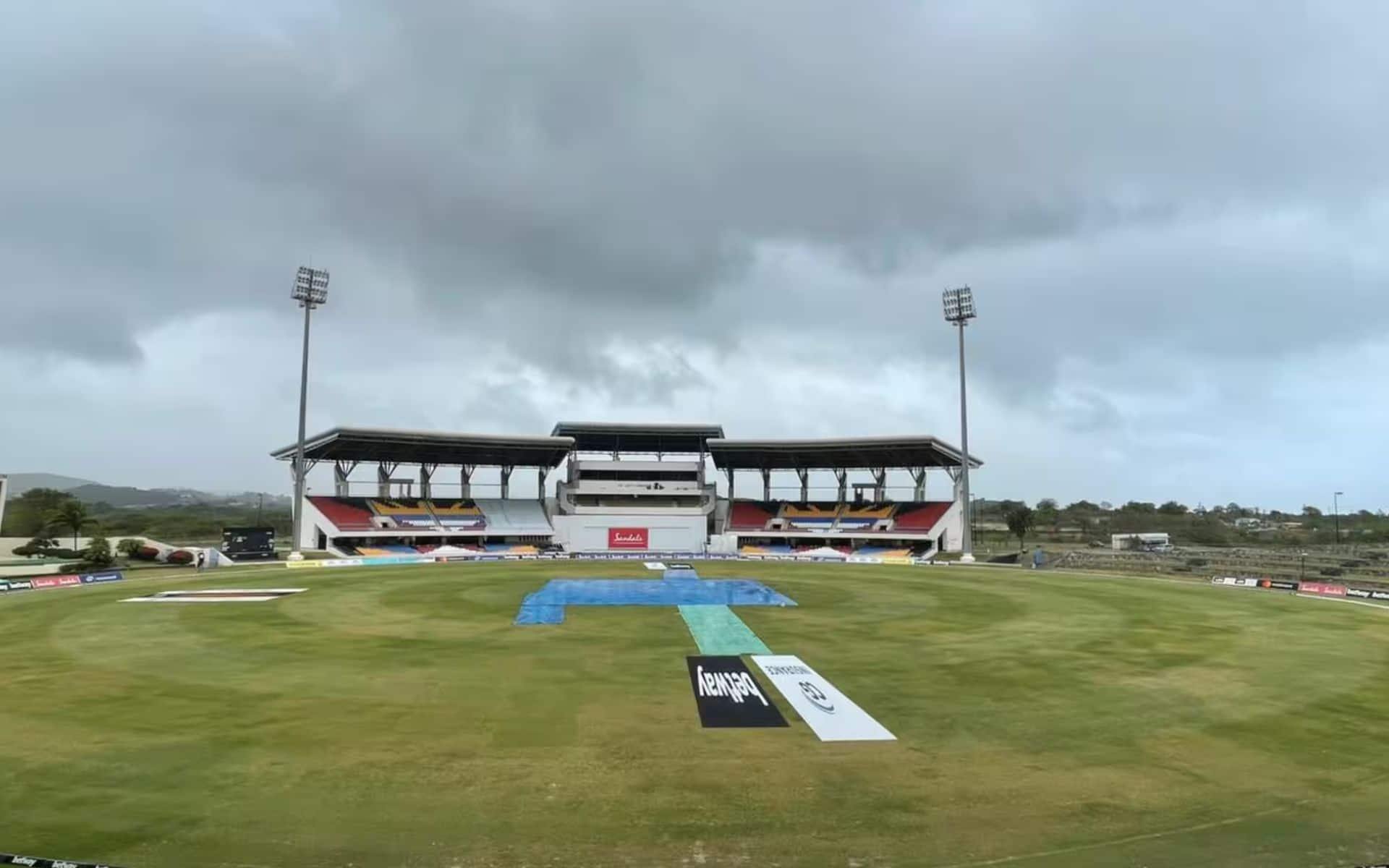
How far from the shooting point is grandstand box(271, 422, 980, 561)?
83375mm

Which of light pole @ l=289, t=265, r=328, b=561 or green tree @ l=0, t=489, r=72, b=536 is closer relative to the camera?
light pole @ l=289, t=265, r=328, b=561

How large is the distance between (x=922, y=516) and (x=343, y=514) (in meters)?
68.9

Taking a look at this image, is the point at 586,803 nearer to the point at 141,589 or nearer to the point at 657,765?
the point at 657,765

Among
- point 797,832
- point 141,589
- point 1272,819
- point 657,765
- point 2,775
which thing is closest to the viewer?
point 797,832

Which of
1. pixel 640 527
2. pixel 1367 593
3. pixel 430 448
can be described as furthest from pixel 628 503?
pixel 1367 593

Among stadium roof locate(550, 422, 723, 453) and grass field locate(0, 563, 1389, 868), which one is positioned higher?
stadium roof locate(550, 422, 723, 453)

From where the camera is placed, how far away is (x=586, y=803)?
11.8 meters

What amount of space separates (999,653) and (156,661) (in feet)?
90.3

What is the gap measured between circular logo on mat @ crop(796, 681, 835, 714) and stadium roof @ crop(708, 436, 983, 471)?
219 feet

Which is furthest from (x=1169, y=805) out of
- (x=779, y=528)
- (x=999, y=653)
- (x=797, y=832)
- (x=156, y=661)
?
(x=779, y=528)

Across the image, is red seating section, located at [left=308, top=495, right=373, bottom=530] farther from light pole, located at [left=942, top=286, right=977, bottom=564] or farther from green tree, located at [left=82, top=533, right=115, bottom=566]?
light pole, located at [left=942, top=286, right=977, bottom=564]

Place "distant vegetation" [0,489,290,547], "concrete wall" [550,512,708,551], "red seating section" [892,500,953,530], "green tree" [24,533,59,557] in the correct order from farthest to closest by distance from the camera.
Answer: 1. "concrete wall" [550,512,708,551]
2. "red seating section" [892,500,953,530]
3. "distant vegetation" [0,489,290,547]
4. "green tree" [24,533,59,557]

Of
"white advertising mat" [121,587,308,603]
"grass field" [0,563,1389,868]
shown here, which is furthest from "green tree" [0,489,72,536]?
"grass field" [0,563,1389,868]

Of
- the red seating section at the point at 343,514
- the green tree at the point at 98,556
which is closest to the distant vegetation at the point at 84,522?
the green tree at the point at 98,556
